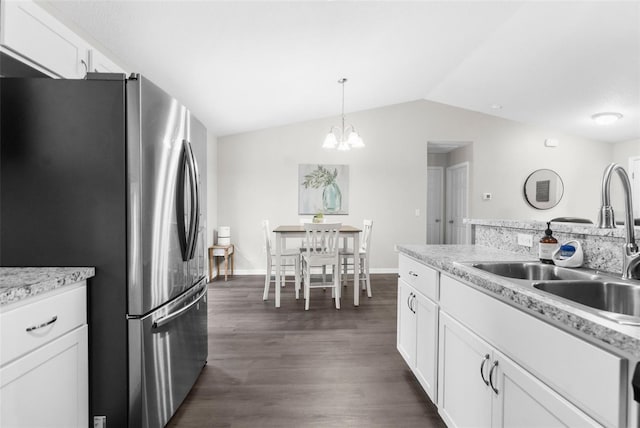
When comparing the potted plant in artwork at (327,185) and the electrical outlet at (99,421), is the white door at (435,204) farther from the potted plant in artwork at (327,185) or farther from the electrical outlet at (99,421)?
the electrical outlet at (99,421)

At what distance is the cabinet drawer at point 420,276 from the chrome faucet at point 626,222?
0.71 metres

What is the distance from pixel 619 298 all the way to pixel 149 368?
1.95 m

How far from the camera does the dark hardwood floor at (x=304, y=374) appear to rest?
175cm

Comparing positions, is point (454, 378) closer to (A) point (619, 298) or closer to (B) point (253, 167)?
→ (A) point (619, 298)

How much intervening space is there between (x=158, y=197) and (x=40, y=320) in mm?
634

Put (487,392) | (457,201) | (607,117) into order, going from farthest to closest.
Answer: (457,201), (607,117), (487,392)

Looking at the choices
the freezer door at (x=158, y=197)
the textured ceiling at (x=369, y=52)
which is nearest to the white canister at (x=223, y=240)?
the textured ceiling at (x=369, y=52)

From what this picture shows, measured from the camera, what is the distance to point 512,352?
1.04 metres

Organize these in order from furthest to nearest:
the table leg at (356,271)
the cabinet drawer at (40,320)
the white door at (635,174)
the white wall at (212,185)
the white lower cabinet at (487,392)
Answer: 1. the white door at (635,174)
2. the white wall at (212,185)
3. the table leg at (356,271)
4. the cabinet drawer at (40,320)
5. the white lower cabinet at (487,392)

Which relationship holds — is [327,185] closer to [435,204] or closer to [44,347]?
[435,204]

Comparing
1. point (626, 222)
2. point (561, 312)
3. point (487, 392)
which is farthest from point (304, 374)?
point (626, 222)

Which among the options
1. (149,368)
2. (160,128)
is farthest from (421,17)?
(149,368)

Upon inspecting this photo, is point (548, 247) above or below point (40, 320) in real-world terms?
above

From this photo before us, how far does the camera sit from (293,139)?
5.52 meters
